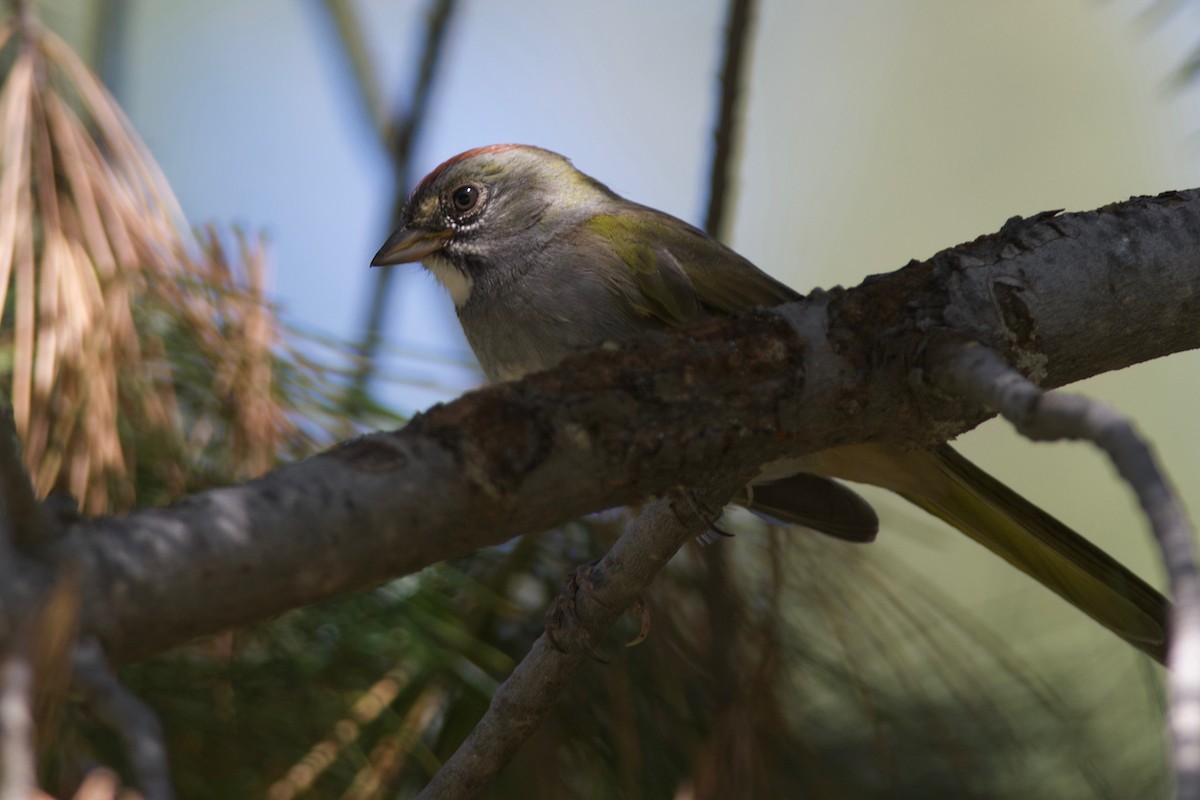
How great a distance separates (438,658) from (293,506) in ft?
4.88

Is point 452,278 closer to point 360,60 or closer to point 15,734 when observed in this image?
point 360,60

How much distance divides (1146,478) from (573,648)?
117 centimetres

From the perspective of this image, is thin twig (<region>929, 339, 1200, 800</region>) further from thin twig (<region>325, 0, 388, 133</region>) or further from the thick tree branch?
thin twig (<region>325, 0, 388, 133</region>)

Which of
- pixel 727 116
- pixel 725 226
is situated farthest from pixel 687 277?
pixel 727 116

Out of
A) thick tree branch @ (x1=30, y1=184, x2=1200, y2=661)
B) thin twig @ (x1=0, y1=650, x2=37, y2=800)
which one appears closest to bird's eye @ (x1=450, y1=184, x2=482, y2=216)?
thick tree branch @ (x1=30, y1=184, x2=1200, y2=661)

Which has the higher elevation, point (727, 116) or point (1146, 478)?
point (727, 116)

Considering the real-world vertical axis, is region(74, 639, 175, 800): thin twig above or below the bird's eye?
below

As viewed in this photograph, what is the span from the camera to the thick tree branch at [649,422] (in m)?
1.23

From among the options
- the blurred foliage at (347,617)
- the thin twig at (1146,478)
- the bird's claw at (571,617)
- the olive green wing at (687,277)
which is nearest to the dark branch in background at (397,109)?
the blurred foliage at (347,617)

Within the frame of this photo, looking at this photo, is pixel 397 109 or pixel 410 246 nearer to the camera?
pixel 410 246

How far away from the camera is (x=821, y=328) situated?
5.83 feet

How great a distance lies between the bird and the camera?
249cm

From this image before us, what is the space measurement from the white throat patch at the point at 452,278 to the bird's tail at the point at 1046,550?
1.18m

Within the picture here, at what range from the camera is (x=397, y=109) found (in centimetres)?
446
